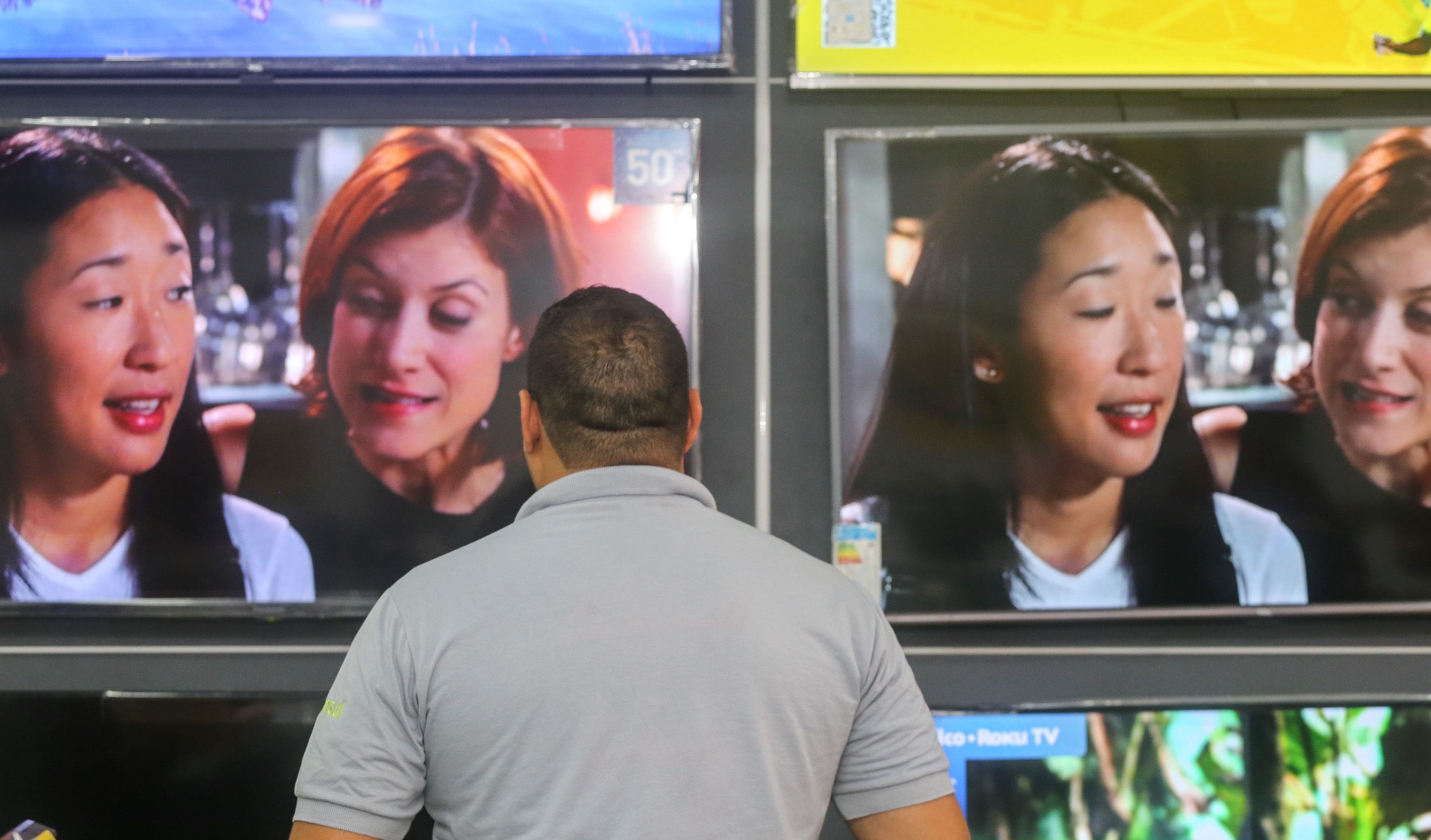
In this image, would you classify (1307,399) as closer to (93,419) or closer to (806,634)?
(806,634)

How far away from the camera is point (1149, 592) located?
5.02 feet

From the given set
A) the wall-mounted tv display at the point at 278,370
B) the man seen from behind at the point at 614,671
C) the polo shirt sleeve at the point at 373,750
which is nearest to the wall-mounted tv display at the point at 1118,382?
the wall-mounted tv display at the point at 278,370

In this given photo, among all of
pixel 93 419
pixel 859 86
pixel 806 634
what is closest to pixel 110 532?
pixel 93 419

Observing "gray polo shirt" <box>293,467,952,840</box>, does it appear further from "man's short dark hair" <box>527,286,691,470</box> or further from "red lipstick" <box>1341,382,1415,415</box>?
"red lipstick" <box>1341,382,1415,415</box>

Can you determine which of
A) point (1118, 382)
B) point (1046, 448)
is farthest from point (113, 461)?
point (1118, 382)

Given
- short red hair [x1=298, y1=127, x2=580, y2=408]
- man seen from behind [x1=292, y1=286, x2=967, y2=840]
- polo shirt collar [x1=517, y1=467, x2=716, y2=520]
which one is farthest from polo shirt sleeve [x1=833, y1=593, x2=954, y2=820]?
short red hair [x1=298, y1=127, x2=580, y2=408]

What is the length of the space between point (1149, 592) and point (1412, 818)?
47 cm

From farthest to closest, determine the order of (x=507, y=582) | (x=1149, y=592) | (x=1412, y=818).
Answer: (x=1149, y=592)
(x=1412, y=818)
(x=507, y=582)

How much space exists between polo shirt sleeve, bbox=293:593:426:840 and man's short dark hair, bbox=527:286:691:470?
23 cm

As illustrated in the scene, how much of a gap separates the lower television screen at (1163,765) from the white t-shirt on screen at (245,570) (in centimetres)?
101

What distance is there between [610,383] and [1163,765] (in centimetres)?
104

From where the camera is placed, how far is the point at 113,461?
151cm

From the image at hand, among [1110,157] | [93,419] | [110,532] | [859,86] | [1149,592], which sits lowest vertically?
[1149,592]

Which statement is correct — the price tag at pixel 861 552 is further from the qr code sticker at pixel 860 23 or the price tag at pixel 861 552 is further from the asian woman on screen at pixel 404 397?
the qr code sticker at pixel 860 23
